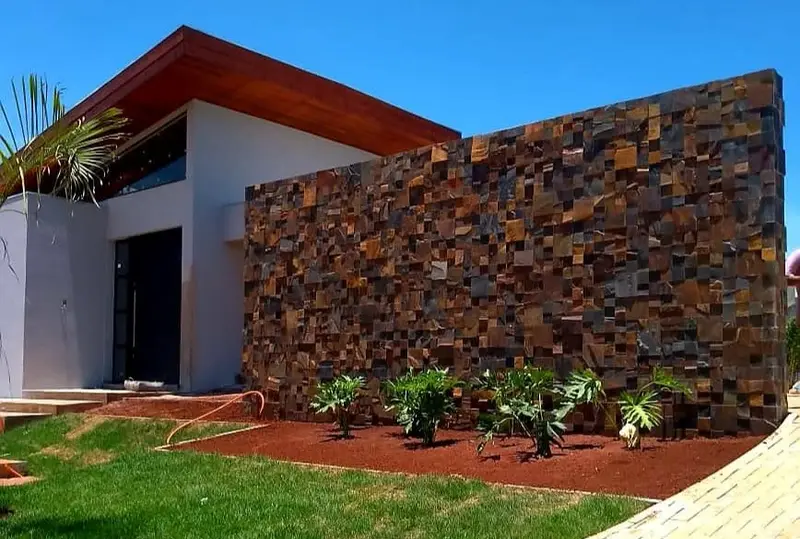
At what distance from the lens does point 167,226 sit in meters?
16.2

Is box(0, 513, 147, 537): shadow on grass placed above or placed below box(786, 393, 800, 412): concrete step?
below

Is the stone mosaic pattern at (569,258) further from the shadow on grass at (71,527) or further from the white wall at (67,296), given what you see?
the white wall at (67,296)

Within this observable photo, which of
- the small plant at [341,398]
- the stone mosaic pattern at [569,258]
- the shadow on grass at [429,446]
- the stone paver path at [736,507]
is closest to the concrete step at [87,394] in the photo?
the stone mosaic pattern at [569,258]

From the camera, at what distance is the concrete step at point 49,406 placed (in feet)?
47.6

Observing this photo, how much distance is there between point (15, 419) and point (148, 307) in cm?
385

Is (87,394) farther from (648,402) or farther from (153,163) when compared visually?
(648,402)

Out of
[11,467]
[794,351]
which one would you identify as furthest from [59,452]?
[794,351]

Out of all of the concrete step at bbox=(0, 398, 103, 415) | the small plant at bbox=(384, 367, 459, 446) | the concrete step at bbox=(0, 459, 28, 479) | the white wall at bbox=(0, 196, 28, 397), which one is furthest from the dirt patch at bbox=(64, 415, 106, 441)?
the small plant at bbox=(384, 367, 459, 446)

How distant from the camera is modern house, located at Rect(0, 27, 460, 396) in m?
15.5

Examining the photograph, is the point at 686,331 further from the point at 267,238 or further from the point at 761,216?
the point at 267,238

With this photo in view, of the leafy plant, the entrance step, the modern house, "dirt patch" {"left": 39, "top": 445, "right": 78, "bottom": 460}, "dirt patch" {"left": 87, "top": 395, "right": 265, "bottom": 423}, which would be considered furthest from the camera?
the modern house

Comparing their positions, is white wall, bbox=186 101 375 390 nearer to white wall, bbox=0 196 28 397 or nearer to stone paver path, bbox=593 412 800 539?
white wall, bbox=0 196 28 397

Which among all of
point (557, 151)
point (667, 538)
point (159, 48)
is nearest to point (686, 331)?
point (557, 151)

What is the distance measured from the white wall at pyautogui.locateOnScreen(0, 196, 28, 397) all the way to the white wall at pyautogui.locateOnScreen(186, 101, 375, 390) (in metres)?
3.76
